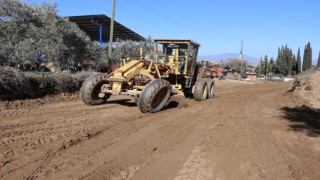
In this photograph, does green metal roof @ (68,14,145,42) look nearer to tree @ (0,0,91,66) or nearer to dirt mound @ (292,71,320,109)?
tree @ (0,0,91,66)

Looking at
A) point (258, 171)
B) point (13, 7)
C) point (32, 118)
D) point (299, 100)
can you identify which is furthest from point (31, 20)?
point (258, 171)

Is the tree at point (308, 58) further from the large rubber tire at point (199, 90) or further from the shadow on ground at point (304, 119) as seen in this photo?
the shadow on ground at point (304, 119)

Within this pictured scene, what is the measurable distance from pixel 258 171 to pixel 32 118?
20.2 ft

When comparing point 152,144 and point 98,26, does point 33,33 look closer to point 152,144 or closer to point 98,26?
point 152,144

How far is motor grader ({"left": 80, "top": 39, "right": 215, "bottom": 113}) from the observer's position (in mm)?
11508

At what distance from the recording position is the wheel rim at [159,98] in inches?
453

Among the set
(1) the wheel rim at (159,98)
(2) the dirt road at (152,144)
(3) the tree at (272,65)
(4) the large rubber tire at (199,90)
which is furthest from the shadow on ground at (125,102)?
(3) the tree at (272,65)

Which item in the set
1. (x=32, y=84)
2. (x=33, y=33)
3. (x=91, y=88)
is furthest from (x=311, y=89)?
(x=33, y=33)

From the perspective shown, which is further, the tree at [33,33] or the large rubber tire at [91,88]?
the tree at [33,33]

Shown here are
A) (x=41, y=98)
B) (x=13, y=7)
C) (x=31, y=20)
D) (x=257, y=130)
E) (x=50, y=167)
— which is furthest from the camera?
(x=31, y=20)

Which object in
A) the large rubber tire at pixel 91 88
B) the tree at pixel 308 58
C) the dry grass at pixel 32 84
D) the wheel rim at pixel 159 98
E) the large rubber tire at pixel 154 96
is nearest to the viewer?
the large rubber tire at pixel 154 96

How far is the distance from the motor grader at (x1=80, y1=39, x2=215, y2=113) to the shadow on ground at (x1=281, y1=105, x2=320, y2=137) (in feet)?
12.5

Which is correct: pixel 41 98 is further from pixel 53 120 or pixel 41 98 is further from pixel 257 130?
pixel 257 130

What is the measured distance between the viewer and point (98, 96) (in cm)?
1268
